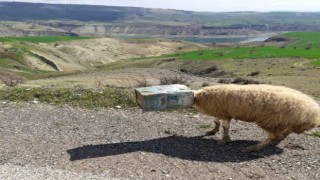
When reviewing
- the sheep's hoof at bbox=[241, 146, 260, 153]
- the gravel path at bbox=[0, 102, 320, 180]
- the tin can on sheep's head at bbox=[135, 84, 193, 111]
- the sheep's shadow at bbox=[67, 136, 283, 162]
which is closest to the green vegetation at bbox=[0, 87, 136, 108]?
the gravel path at bbox=[0, 102, 320, 180]

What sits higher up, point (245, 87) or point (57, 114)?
point (245, 87)

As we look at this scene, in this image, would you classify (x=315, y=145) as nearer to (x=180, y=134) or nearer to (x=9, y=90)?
(x=180, y=134)

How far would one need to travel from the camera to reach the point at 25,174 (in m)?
10.4

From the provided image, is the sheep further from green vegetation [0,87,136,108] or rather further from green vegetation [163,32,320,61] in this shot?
green vegetation [163,32,320,61]

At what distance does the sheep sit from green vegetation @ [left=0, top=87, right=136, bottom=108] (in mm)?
4894

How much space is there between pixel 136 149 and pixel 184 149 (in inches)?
51.2

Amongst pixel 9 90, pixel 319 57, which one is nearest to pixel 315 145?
pixel 9 90

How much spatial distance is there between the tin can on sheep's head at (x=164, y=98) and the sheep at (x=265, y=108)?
438mm

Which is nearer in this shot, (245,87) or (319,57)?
(245,87)

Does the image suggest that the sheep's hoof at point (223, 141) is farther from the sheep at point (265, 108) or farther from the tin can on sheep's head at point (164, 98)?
the tin can on sheep's head at point (164, 98)

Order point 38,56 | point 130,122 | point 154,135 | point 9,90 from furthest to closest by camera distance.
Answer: point 38,56
point 9,90
point 130,122
point 154,135

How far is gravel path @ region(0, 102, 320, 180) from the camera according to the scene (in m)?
10.6

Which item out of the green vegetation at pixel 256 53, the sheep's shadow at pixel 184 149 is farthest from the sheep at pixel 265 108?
the green vegetation at pixel 256 53

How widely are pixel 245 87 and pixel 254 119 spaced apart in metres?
1.03
